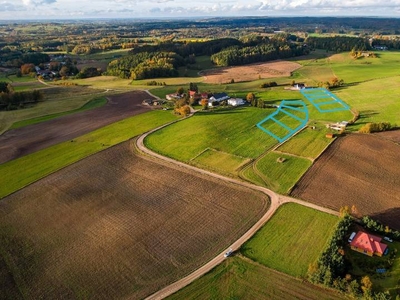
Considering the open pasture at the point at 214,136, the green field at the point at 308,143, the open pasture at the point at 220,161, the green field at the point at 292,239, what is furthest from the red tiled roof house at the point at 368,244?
the open pasture at the point at 214,136

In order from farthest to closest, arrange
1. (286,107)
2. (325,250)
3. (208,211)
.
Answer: (286,107) < (208,211) < (325,250)

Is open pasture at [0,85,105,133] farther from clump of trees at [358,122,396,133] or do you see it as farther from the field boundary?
clump of trees at [358,122,396,133]

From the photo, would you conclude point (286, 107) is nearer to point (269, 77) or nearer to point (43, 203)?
point (269, 77)

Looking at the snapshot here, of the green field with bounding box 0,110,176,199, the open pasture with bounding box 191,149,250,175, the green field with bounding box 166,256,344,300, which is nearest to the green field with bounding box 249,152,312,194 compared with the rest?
the open pasture with bounding box 191,149,250,175

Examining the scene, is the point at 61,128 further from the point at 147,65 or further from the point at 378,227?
the point at 147,65

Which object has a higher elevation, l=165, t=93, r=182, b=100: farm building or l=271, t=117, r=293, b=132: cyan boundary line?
l=271, t=117, r=293, b=132: cyan boundary line

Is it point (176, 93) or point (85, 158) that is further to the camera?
point (176, 93)

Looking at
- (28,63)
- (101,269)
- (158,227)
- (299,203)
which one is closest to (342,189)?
(299,203)
